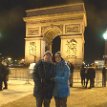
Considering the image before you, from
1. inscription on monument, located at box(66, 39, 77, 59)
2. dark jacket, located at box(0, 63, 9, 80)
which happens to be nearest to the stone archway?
inscription on monument, located at box(66, 39, 77, 59)

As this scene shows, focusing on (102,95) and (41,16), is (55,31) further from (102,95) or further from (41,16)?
(102,95)

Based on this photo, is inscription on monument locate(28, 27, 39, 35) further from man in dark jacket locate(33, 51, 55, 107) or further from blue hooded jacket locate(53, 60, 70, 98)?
man in dark jacket locate(33, 51, 55, 107)

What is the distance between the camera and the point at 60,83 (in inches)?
315

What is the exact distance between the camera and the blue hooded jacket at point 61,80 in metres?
7.98

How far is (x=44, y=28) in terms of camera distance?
3941 cm

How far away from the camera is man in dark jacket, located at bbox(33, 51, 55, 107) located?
780 cm

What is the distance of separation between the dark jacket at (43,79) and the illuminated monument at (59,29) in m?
29.0

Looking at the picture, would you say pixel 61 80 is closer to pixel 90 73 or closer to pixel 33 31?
pixel 90 73

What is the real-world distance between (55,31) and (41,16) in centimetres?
232

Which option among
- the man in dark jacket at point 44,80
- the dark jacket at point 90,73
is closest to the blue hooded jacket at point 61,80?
the man in dark jacket at point 44,80

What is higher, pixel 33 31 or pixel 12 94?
pixel 33 31

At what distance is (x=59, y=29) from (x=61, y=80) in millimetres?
30753

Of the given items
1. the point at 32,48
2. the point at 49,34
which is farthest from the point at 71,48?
the point at 49,34

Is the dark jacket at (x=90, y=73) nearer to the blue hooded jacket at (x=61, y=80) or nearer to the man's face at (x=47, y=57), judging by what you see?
the blue hooded jacket at (x=61, y=80)
